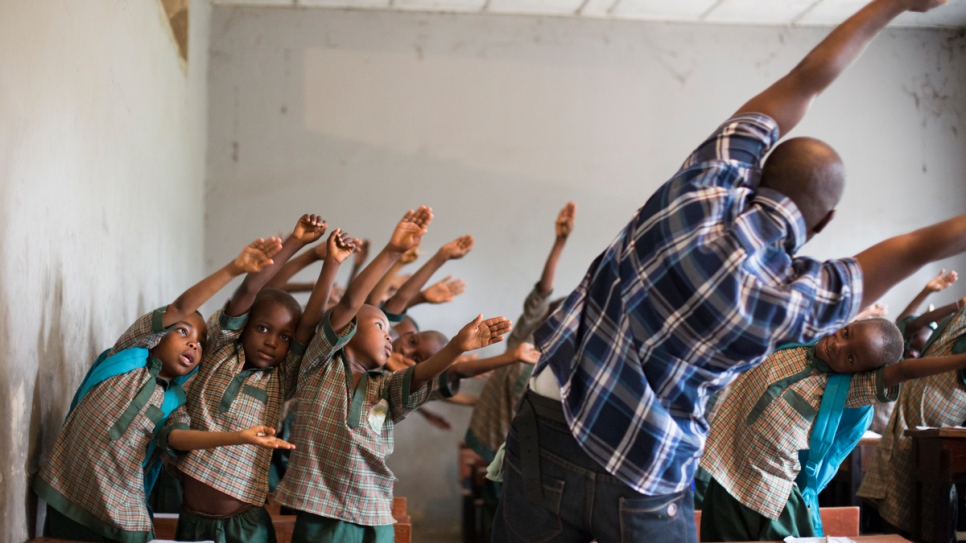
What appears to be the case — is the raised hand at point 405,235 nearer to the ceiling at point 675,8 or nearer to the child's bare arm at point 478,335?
the child's bare arm at point 478,335

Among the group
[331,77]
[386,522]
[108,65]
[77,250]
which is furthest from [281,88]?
[386,522]

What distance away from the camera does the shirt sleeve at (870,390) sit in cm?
263

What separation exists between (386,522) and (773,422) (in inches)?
50.9

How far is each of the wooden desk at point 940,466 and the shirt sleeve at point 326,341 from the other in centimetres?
239

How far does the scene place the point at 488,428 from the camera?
395cm

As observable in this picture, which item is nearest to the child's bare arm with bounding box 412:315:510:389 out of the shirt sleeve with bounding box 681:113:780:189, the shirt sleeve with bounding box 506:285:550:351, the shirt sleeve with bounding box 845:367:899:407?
the shirt sleeve with bounding box 681:113:780:189

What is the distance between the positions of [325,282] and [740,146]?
1.36 metres

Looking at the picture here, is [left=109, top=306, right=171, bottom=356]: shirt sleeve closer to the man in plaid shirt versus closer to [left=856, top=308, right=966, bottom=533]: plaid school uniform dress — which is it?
the man in plaid shirt

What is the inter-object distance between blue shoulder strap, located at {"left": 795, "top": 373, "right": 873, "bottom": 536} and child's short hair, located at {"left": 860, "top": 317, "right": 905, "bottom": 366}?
14 cm

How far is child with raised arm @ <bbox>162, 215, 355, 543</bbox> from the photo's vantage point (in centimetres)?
234

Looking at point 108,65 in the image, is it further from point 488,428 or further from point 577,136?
point 577,136

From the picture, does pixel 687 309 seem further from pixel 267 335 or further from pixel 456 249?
pixel 456 249

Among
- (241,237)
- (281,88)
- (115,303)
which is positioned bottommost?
(115,303)

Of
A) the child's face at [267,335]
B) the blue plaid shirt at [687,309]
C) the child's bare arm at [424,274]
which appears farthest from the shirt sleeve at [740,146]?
the child's bare arm at [424,274]
